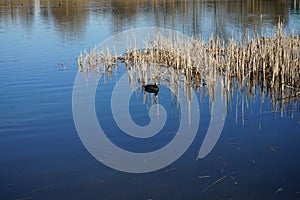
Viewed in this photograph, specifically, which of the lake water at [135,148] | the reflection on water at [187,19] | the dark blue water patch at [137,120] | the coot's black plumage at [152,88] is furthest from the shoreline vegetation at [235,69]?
the reflection on water at [187,19]

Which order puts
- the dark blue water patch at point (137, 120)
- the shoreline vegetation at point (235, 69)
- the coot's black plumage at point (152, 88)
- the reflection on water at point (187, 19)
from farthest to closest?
the reflection on water at point (187, 19) → the coot's black plumage at point (152, 88) → the shoreline vegetation at point (235, 69) → the dark blue water patch at point (137, 120)

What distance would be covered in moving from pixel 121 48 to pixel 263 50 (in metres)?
6.77

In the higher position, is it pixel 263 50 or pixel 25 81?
pixel 263 50

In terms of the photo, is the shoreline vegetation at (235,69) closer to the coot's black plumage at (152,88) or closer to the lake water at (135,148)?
the lake water at (135,148)

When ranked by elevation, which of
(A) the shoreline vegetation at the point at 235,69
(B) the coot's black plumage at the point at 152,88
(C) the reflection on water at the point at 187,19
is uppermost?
(C) the reflection on water at the point at 187,19

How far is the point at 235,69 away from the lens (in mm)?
11102

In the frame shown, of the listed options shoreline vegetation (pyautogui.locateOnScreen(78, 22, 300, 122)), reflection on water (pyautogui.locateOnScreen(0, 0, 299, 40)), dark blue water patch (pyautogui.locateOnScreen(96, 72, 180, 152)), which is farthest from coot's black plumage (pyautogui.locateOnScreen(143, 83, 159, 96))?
reflection on water (pyautogui.locateOnScreen(0, 0, 299, 40))

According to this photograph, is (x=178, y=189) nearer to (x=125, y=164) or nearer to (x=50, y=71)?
(x=125, y=164)

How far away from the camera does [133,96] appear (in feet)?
32.8

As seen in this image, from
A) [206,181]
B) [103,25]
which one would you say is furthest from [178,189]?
[103,25]

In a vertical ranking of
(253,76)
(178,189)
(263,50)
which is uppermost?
(263,50)

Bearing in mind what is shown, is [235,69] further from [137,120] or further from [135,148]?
[135,148]

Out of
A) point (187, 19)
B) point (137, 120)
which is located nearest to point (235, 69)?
point (137, 120)

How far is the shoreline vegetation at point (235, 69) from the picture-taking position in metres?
9.67
